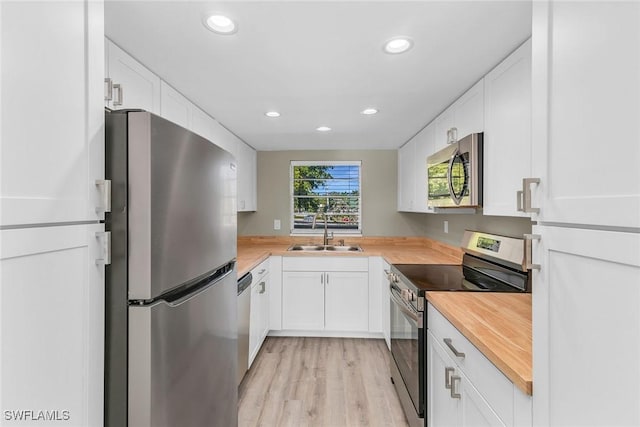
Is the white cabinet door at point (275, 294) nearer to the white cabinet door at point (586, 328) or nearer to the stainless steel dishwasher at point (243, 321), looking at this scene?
the stainless steel dishwasher at point (243, 321)

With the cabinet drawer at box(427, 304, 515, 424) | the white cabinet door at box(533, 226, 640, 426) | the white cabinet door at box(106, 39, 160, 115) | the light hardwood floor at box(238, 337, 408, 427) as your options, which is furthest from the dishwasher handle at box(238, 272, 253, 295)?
the white cabinet door at box(533, 226, 640, 426)

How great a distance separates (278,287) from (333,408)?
1381 mm

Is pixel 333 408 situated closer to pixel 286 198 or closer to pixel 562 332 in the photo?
pixel 562 332

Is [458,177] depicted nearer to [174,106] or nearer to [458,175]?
[458,175]

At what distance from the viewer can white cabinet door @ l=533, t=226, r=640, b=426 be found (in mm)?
514

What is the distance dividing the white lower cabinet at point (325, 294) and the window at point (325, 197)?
2.79 feet

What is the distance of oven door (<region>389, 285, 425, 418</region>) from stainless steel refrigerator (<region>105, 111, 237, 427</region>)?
3.56ft

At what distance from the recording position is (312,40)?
1.40 meters

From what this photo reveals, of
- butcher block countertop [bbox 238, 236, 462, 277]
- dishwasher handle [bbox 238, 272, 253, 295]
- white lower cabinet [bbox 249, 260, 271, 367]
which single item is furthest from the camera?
butcher block countertop [bbox 238, 236, 462, 277]

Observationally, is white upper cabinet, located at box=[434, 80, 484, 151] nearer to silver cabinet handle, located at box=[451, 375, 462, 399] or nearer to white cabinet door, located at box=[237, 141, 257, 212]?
silver cabinet handle, located at box=[451, 375, 462, 399]

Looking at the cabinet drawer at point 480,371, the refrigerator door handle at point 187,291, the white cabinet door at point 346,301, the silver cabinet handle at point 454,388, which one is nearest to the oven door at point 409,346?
the cabinet drawer at point 480,371

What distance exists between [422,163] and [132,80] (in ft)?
7.77

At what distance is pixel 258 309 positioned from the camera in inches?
110

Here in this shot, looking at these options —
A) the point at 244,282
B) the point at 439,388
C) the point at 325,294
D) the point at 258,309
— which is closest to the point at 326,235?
the point at 325,294
